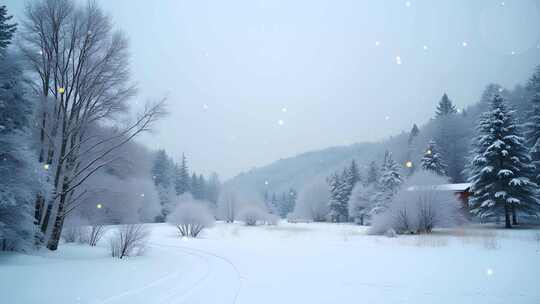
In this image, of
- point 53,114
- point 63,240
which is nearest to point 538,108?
point 53,114

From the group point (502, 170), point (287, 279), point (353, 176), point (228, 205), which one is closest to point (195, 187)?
point (228, 205)

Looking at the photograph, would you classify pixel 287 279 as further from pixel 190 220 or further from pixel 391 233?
pixel 190 220

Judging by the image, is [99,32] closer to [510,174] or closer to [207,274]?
[207,274]

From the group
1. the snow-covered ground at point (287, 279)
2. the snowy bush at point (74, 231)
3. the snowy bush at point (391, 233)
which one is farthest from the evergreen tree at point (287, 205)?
the snow-covered ground at point (287, 279)

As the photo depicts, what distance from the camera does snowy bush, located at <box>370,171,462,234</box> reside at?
27391 mm

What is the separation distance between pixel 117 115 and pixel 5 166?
18.7 feet

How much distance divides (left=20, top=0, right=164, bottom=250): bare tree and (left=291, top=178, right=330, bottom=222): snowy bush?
57.9 m

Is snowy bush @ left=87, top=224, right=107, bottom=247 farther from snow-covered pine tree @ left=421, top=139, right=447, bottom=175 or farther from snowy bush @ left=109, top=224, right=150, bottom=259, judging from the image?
snow-covered pine tree @ left=421, top=139, right=447, bottom=175

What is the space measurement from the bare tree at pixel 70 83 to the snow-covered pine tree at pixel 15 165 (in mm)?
2210

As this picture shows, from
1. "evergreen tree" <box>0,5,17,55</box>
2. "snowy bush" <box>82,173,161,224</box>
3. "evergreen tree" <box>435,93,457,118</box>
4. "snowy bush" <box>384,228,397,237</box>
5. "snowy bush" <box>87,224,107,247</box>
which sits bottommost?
"snowy bush" <box>384,228,397,237</box>

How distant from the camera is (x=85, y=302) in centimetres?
702

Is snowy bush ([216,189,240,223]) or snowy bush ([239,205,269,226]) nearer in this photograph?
snowy bush ([239,205,269,226])

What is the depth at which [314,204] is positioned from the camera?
6975 centimetres

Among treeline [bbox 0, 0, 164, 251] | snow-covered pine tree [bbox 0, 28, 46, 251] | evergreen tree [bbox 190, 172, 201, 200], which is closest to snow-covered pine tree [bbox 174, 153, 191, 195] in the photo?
evergreen tree [bbox 190, 172, 201, 200]
